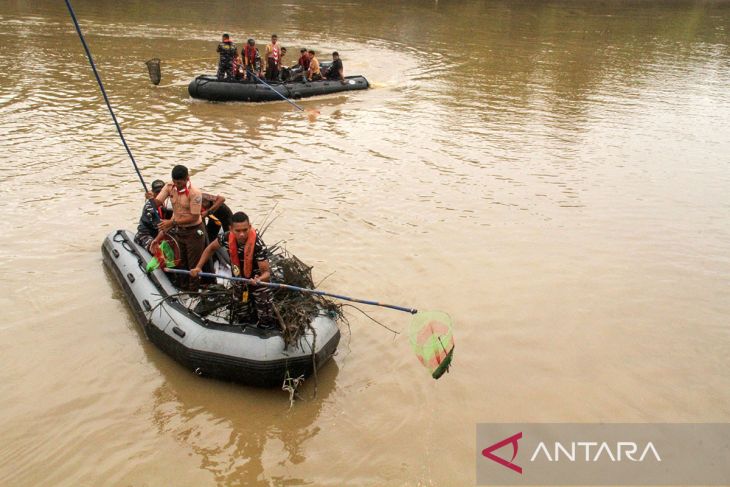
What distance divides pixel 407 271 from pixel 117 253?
3477 millimetres

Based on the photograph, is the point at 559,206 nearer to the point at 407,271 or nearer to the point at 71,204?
the point at 407,271

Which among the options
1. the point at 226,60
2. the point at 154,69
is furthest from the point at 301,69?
the point at 154,69

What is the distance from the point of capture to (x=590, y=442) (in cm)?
554

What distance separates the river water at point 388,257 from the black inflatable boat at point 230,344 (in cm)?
26

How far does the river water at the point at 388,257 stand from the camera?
5.45 meters

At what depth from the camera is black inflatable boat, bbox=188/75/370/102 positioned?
15.2 m

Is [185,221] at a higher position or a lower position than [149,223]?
higher

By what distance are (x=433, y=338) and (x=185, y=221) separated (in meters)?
2.79

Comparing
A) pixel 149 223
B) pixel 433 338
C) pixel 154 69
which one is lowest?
pixel 433 338

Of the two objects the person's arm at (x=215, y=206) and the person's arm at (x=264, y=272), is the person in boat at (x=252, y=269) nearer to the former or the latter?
the person's arm at (x=264, y=272)

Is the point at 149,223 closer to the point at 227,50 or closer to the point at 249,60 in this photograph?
the point at 227,50

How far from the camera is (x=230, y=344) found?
222 inches

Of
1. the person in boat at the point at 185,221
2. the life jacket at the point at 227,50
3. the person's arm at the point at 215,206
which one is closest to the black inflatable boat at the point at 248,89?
the life jacket at the point at 227,50

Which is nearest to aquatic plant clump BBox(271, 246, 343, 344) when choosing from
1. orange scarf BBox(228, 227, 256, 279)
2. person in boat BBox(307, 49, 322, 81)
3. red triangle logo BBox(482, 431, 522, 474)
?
orange scarf BBox(228, 227, 256, 279)
